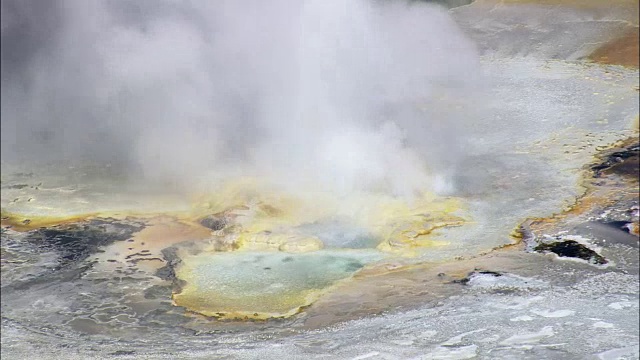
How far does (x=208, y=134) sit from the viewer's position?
6.83 m

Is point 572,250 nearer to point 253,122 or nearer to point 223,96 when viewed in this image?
point 253,122

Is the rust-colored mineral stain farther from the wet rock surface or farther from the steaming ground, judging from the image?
the wet rock surface

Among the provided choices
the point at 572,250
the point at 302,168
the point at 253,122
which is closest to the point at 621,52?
the point at 253,122

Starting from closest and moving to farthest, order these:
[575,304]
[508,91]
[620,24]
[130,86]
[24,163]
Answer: [575,304]
[24,163]
[130,86]
[508,91]
[620,24]

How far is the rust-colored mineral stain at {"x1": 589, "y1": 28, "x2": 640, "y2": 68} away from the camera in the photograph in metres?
8.92

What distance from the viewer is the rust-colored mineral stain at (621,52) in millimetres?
8922

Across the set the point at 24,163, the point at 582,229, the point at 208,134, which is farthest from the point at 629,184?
the point at 24,163

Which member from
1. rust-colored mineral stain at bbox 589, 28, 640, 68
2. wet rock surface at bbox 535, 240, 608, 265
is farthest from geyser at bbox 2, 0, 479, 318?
rust-colored mineral stain at bbox 589, 28, 640, 68

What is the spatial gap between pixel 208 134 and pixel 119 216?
1.31 meters

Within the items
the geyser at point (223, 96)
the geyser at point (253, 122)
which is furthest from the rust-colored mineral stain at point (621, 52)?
the geyser at point (223, 96)

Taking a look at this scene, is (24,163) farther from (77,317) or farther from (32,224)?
(77,317)

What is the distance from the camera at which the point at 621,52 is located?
30.2ft

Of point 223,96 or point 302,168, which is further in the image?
point 223,96

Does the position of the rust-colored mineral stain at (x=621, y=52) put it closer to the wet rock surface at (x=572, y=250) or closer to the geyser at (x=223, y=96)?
the geyser at (x=223, y=96)
